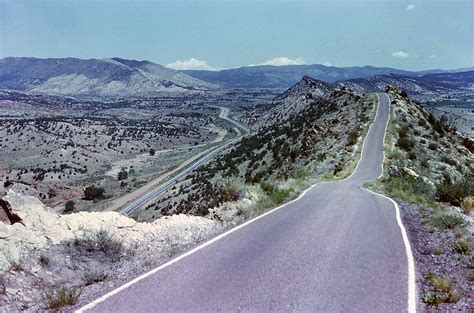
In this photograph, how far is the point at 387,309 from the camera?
6.04 m

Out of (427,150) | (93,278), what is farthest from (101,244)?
(427,150)

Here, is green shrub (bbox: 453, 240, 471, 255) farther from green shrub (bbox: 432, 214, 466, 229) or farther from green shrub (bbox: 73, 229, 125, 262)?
green shrub (bbox: 73, 229, 125, 262)

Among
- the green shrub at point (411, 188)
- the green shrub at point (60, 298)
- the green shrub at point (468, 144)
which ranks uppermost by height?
the green shrub at point (60, 298)

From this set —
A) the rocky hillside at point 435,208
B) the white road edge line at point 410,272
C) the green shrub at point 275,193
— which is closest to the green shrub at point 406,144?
the rocky hillside at point 435,208

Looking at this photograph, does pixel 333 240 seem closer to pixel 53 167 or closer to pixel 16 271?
pixel 16 271

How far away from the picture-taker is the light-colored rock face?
7540 mm

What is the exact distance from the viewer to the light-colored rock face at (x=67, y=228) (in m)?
7.54

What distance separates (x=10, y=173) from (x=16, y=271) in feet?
287

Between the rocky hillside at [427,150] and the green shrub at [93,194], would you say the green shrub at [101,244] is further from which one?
the green shrub at [93,194]

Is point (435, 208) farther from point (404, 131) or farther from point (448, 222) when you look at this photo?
point (404, 131)

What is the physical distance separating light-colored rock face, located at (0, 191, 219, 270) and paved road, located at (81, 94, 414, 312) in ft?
4.64

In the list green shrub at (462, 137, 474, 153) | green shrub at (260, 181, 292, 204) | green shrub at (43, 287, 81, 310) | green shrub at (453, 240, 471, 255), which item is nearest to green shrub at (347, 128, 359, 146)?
green shrub at (462, 137, 474, 153)

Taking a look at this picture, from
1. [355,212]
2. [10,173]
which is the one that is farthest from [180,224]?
[10,173]

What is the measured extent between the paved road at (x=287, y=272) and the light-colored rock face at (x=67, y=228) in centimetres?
141
